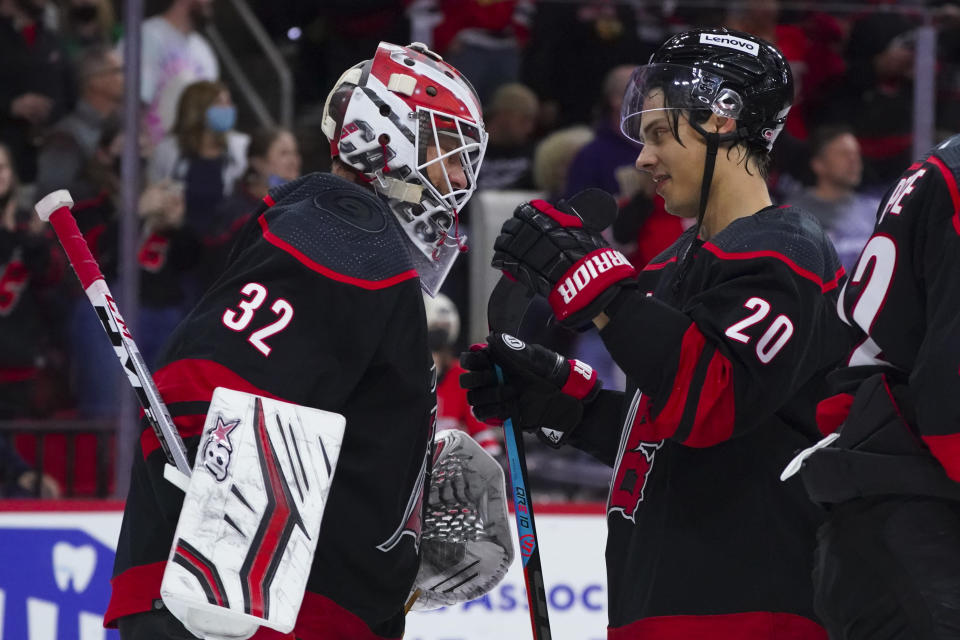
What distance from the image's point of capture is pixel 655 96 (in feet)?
7.57

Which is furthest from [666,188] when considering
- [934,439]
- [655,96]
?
[934,439]

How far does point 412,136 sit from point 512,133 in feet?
9.79

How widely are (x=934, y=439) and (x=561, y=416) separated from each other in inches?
35.3

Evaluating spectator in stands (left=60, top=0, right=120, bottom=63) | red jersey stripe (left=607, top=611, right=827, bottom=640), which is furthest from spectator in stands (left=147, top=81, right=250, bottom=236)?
red jersey stripe (left=607, top=611, right=827, bottom=640)

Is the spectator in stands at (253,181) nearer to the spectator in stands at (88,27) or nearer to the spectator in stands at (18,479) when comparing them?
the spectator in stands at (88,27)

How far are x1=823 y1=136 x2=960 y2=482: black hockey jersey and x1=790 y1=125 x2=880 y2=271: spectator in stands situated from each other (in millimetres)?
2932

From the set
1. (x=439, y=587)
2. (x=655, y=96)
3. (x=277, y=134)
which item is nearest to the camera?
(x=655, y=96)

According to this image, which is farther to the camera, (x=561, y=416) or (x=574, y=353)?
(x=574, y=353)

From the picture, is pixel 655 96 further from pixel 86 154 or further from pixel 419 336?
pixel 86 154

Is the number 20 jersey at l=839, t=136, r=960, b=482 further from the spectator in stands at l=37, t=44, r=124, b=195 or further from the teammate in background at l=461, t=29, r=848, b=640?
the spectator in stands at l=37, t=44, r=124, b=195

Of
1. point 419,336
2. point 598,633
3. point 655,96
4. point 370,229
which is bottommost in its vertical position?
point 598,633

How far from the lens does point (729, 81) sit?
223 cm

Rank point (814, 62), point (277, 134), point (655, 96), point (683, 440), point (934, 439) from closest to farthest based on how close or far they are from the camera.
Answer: point (934, 439)
point (683, 440)
point (655, 96)
point (277, 134)
point (814, 62)

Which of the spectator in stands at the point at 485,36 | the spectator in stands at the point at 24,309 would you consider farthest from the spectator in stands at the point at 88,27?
the spectator in stands at the point at 485,36
